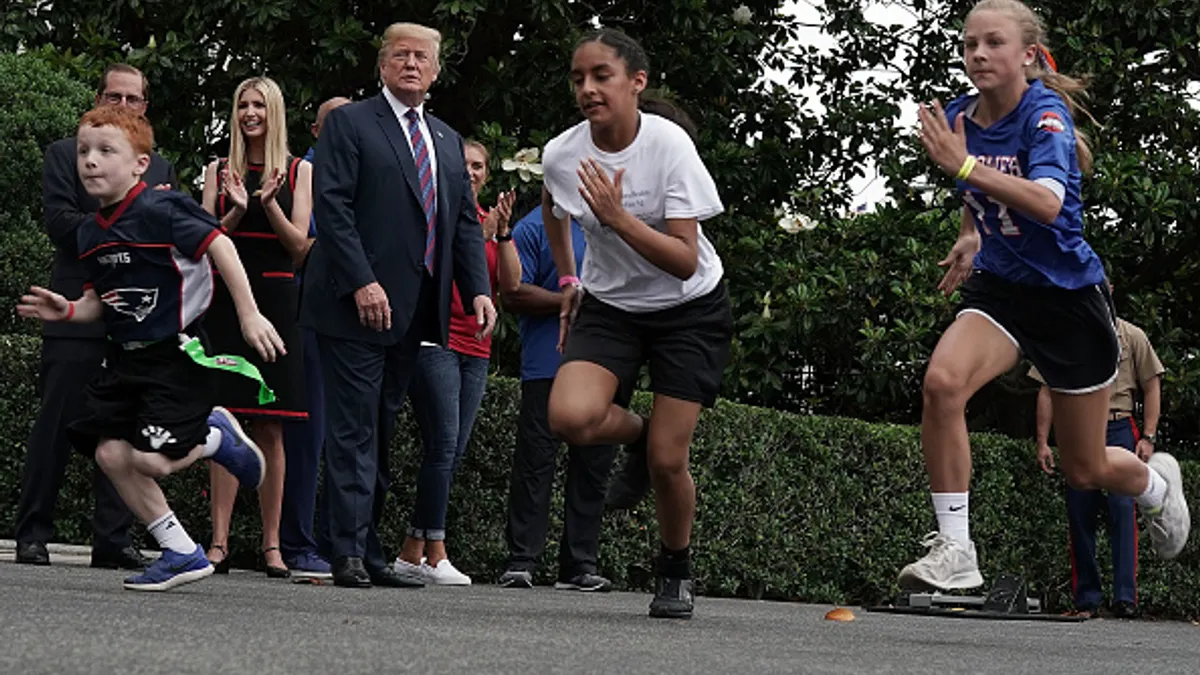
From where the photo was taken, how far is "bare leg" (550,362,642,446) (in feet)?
22.2

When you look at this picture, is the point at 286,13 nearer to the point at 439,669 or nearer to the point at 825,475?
the point at 825,475

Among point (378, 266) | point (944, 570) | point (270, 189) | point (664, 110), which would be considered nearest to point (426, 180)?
point (378, 266)

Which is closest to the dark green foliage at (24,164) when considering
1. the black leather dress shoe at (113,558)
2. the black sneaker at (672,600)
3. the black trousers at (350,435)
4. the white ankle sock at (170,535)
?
the black leather dress shoe at (113,558)

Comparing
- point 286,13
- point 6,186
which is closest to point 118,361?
point 6,186

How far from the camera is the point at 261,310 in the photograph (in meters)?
8.68

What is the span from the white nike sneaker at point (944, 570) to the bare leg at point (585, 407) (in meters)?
1.13

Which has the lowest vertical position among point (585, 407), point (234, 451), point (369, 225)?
point (234, 451)

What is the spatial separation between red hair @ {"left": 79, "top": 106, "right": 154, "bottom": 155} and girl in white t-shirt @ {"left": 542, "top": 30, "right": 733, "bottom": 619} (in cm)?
146

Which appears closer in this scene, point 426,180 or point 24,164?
point 426,180

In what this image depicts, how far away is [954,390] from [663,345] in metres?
1.01

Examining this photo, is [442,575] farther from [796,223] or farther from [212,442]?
[796,223]

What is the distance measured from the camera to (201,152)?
14047 millimetres

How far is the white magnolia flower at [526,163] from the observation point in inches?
482

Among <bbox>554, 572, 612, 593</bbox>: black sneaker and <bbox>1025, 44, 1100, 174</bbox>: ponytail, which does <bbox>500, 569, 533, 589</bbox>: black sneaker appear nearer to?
<bbox>554, 572, 612, 593</bbox>: black sneaker
